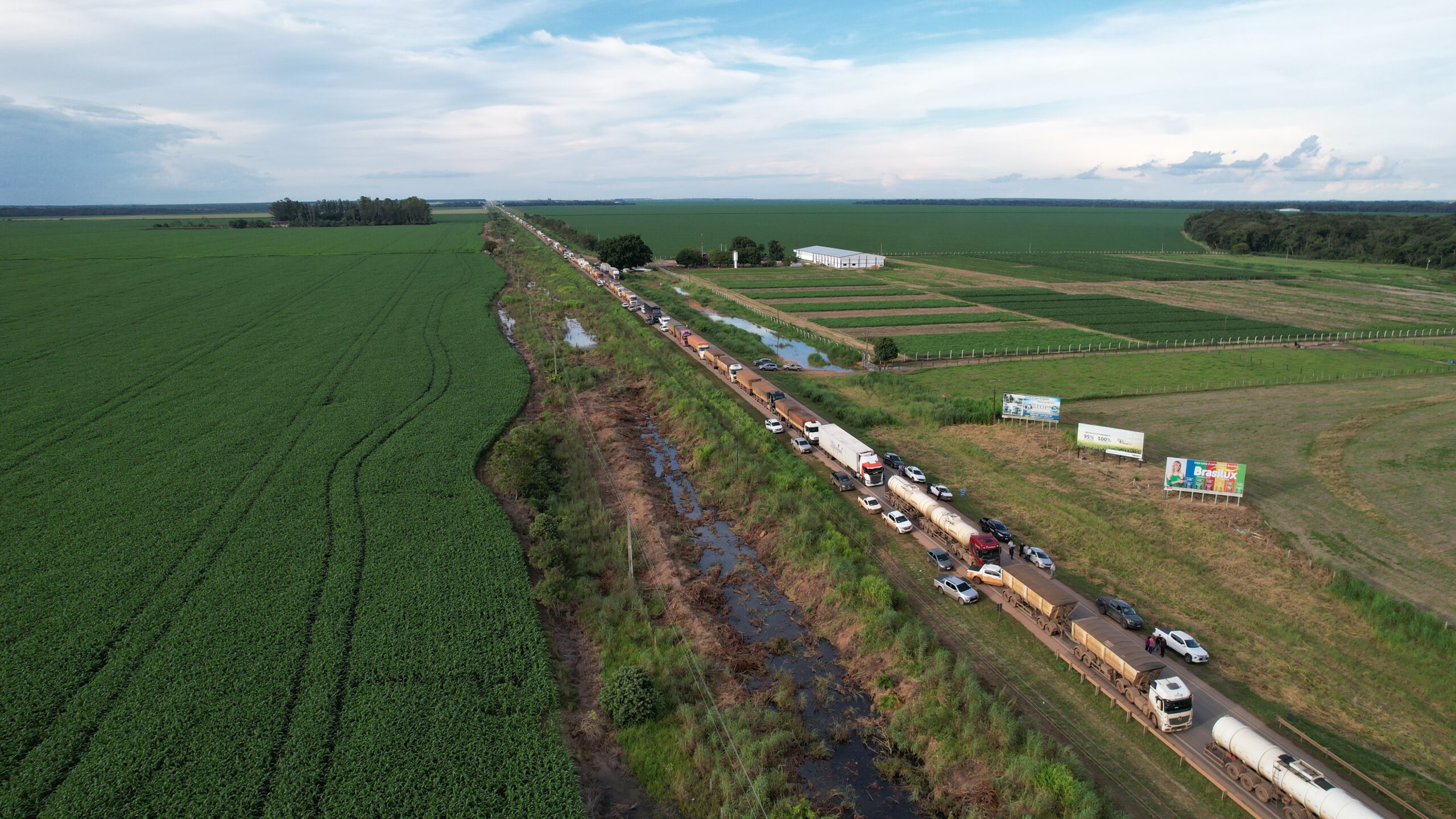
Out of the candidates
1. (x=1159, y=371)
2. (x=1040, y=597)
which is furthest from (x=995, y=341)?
(x=1040, y=597)

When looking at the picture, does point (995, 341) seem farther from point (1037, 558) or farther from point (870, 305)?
point (1037, 558)

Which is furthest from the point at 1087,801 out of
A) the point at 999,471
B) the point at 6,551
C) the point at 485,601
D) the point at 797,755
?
the point at 6,551

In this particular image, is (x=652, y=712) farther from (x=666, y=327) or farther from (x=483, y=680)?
(x=666, y=327)

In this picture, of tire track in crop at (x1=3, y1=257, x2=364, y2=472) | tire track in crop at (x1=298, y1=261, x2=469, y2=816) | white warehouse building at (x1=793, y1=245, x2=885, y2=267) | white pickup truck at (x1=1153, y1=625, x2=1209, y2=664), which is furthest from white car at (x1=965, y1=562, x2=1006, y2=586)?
white warehouse building at (x1=793, y1=245, x2=885, y2=267)

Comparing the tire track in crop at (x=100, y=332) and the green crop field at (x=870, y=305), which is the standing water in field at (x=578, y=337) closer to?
the green crop field at (x=870, y=305)

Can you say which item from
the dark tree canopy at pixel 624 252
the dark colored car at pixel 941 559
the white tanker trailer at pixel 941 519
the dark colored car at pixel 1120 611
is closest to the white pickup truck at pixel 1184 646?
the dark colored car at pixel 1120 611
